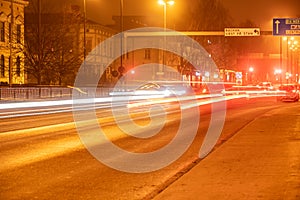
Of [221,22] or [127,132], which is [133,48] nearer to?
[221,22]

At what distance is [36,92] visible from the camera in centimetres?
4262

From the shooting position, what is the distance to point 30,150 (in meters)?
14.0

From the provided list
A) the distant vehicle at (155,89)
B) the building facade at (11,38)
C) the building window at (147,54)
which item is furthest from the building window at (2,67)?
the building window at (147,54)

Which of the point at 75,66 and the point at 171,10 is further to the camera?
the point at 171,10

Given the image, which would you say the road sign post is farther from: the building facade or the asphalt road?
the asphalt road

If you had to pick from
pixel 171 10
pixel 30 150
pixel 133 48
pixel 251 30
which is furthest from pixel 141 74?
pixel 30 150

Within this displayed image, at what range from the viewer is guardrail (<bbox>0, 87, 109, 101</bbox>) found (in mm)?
39388

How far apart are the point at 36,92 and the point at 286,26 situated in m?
21.1

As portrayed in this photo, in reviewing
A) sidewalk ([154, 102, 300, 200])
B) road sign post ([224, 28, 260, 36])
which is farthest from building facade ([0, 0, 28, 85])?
sidewalk ([154, 102, 300, 200])

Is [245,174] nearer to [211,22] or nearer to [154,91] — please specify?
[154,91]

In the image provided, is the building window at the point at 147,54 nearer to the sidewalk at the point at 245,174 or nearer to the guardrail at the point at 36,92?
the guardrail at the point at 36,92

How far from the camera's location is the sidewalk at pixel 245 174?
841 cm

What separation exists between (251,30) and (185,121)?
27.2 m

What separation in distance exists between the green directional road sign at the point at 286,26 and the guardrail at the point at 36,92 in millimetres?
15786
